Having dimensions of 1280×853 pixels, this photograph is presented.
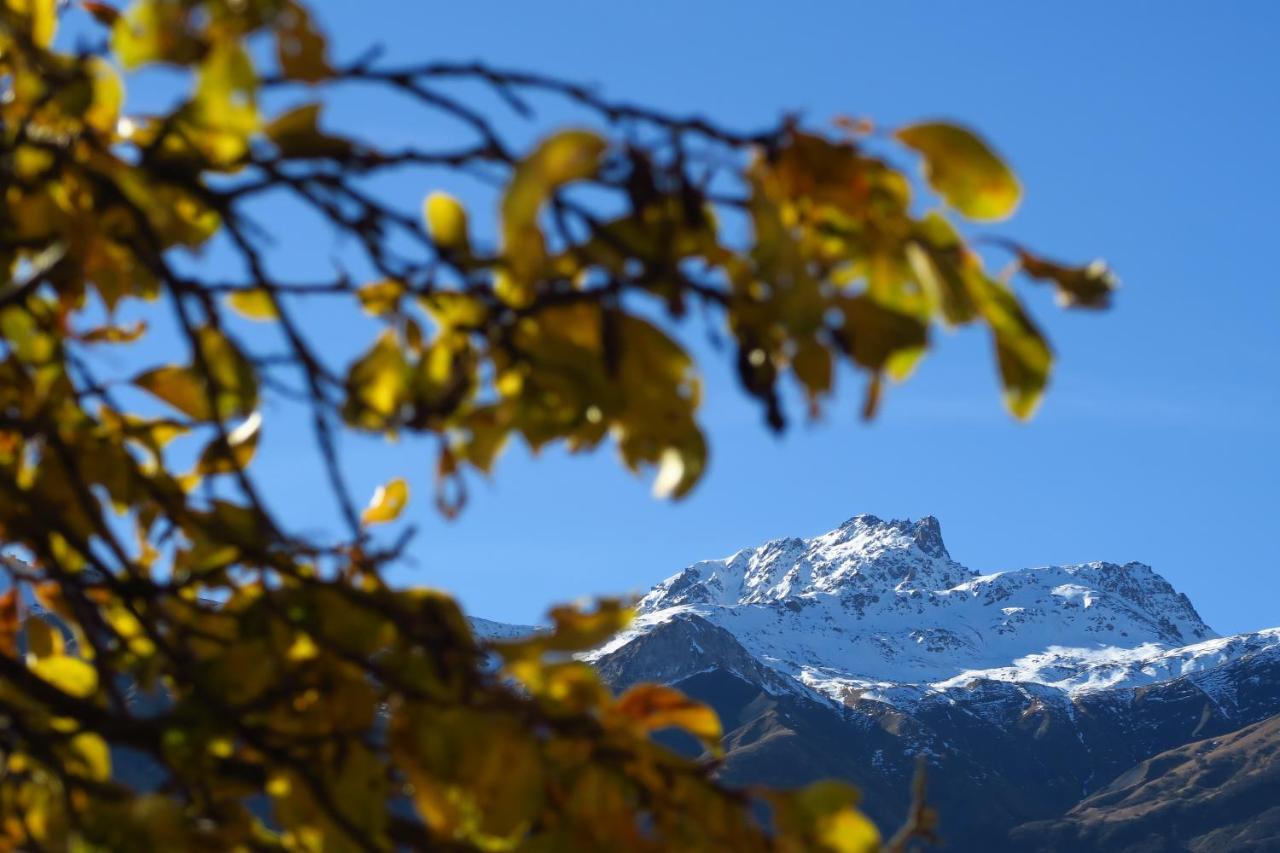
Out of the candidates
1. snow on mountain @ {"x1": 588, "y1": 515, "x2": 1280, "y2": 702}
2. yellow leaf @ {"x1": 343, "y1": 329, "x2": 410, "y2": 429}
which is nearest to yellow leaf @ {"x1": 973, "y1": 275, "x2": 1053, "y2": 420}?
yellow leaf @ {"x1": 343, "y1": 329, "x2": 410, "y2": 429}

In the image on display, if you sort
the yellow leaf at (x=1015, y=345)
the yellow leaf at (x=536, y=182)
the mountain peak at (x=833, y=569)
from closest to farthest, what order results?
1. the yellow leaf at (x=536, y=182)
2. the yellow leaf at (x=1015, y=345)
3. the mountain peak at (x=833, y=569)

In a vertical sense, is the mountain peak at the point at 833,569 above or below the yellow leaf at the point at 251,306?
above

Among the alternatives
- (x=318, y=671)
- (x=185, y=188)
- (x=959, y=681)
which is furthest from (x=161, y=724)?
(x=959, y=681)

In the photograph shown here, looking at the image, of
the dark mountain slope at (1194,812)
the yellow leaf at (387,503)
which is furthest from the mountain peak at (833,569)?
the yellow leaf at (387,503)

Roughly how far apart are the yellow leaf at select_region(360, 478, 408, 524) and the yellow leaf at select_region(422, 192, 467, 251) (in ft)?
1.41

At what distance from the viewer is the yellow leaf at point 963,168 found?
1.15m

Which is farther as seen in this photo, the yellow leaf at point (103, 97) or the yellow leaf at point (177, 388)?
the yellow leaf at point (177, 388)

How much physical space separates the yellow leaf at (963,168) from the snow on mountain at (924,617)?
5137 inches

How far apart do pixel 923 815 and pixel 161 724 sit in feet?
2.13

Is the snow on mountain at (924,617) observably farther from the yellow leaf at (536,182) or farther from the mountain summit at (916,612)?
the yellow leaf at (536,182)

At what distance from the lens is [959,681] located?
14612 cm

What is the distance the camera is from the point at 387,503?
5.57ft

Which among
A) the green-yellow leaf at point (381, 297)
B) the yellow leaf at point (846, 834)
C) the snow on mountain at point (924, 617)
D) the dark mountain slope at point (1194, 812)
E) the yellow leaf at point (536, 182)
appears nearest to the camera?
the yellow leaf at point (536, 182)

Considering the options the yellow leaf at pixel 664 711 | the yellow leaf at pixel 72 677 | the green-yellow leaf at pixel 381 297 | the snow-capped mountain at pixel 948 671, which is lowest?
the yellow leaf at pixel 664 711
